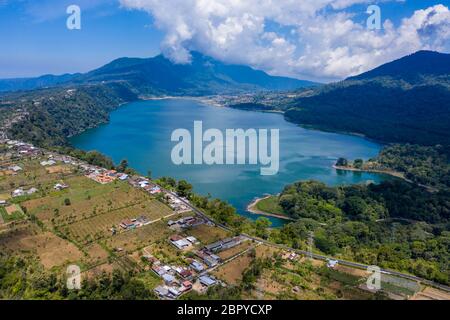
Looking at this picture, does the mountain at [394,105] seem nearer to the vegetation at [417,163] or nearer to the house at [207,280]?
→ the vegetation at [417,163]

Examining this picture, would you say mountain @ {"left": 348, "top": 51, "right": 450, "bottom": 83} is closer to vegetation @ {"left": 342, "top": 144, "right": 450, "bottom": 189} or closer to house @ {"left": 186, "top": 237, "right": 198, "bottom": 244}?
vegetation @ {"left": 342, "top": 144, "right": 450, "bottom": 189}

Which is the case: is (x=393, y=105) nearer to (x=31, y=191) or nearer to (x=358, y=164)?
(x=358, y=164)

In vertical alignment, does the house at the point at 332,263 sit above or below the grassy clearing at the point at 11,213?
below

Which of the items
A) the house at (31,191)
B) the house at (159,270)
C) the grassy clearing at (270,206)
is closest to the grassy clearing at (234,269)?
the house at (159,270)

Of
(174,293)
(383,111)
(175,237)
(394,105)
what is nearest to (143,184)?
(175,237)

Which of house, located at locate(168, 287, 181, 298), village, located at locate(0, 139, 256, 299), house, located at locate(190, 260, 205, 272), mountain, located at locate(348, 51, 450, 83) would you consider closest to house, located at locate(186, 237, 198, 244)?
village, located at locate(0, 139, 256, 299)
